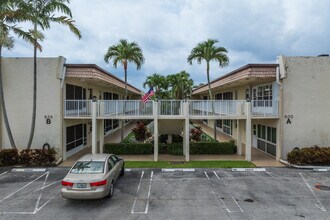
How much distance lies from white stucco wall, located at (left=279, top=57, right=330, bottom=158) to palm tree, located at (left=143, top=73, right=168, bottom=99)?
2422 centimetres

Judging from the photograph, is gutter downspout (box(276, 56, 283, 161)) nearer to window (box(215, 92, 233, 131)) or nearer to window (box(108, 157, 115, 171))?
window (box(215, 92, 233, 131))

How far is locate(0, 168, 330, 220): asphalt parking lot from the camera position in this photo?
8117mm

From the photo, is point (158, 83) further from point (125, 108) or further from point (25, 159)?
point (25, 159)

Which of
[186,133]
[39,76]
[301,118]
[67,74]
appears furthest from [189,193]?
[39,76]

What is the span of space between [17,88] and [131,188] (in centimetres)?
1009

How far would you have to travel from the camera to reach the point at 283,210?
837 cm

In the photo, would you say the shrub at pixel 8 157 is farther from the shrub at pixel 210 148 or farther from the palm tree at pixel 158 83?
the palm tree at pixel 158 83

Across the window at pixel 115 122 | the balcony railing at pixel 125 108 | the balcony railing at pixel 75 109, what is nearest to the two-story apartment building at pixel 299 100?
the balcony railing at pixel 125 108

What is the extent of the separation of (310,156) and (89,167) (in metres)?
12.2

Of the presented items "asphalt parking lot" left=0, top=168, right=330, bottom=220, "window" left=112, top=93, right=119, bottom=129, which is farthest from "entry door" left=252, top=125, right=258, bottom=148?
"window" left=112, top=93, right=119, bottom=129

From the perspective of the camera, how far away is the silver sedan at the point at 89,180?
8414 mm

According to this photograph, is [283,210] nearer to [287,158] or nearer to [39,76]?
[287,158]

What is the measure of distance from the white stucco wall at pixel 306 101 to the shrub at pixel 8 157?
16.3 metres

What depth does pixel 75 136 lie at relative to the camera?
18.5 meters
